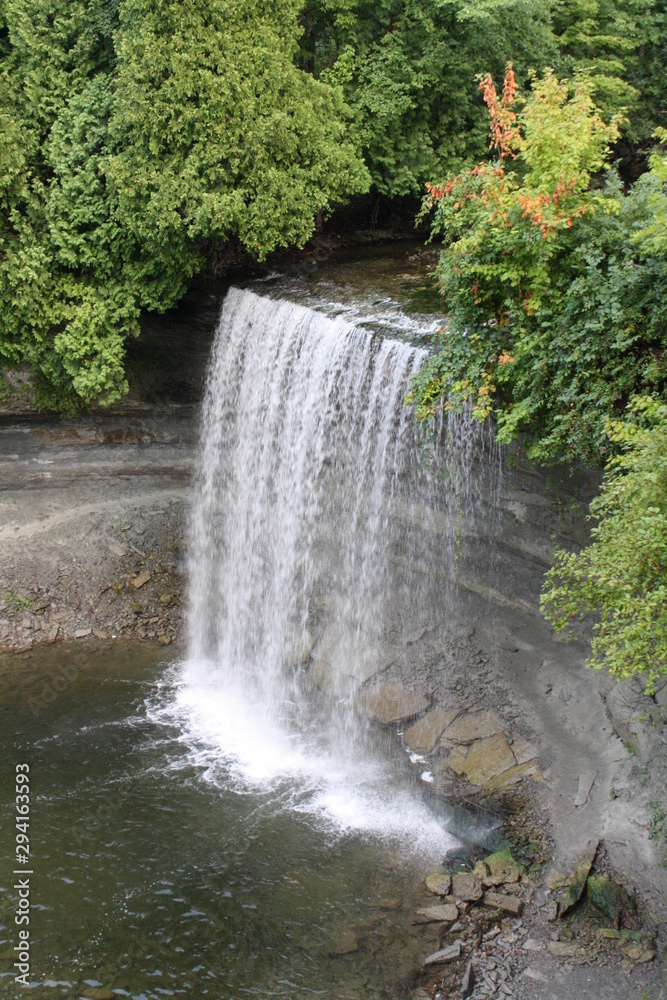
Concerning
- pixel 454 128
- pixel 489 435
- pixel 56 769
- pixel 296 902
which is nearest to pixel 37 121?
pixel 454 128

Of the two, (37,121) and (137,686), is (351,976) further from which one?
(37,121)

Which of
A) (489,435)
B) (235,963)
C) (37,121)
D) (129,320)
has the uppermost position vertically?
(37,121)

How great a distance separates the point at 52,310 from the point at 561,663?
9818 millimetres

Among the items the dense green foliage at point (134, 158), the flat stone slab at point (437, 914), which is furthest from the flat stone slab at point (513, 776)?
the dense green foliage at point (134, 158)

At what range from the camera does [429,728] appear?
11.5 meters

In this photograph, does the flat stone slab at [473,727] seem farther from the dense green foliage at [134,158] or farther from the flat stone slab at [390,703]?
the dense green foliage at [134,158]

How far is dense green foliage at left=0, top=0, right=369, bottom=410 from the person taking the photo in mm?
12516

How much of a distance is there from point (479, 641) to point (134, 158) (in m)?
9.15

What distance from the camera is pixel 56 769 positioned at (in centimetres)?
1098

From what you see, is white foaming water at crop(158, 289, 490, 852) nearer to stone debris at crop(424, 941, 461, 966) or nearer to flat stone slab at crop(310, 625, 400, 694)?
flat stone slab at crop(310, 625, 400, 694)

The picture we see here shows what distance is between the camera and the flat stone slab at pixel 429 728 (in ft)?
37.2

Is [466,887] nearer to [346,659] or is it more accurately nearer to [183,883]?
[183,883]

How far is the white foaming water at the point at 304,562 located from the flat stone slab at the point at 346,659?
23mm

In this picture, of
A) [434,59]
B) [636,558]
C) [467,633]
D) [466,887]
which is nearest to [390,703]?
[467,633]
